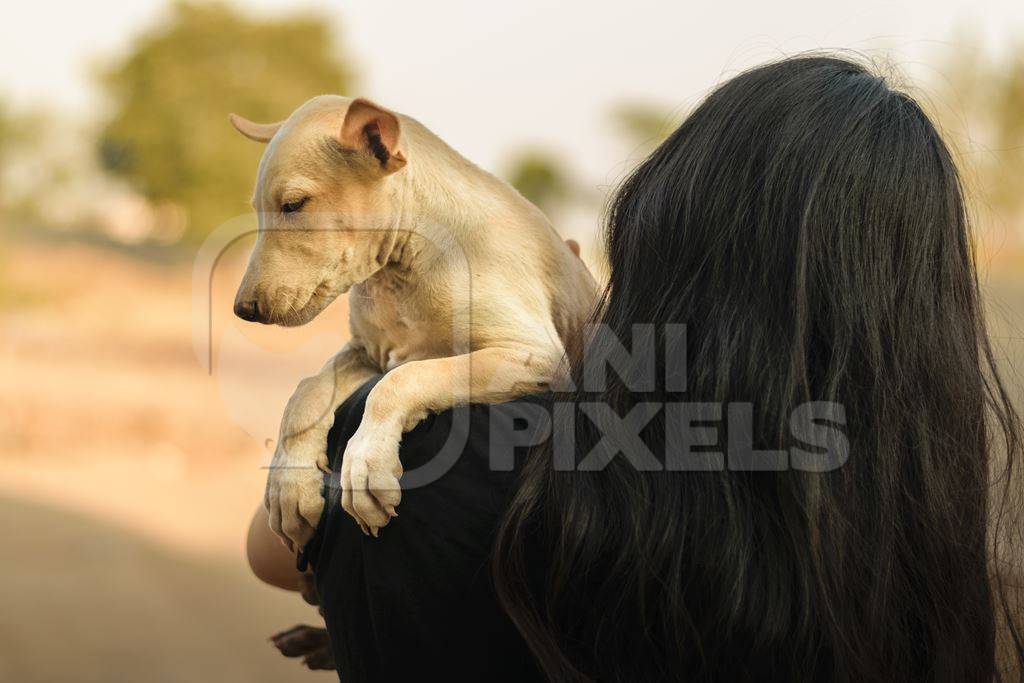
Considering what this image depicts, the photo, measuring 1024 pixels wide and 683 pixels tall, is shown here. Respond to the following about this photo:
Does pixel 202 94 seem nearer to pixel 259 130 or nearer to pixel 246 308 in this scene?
pixel 259 130

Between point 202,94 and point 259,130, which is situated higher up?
point 202,94

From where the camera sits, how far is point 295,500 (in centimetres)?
149

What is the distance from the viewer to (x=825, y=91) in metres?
1.39

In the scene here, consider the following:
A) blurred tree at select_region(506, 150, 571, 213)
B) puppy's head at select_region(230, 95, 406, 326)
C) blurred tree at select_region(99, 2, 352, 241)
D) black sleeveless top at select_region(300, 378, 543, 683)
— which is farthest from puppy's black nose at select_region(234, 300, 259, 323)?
blurred tree at select_region(506, 150, 571, 213)

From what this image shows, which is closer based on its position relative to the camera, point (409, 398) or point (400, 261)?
point (409, 398)

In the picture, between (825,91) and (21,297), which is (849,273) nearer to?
(825,91)

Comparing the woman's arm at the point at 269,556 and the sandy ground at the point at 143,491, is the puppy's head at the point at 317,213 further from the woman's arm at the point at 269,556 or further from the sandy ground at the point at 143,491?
the woman's arm at the point at 269,556

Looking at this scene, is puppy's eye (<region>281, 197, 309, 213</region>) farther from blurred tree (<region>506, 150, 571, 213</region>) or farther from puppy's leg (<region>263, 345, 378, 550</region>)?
blurred tree (<region>506, 150, 571, 213</region>)

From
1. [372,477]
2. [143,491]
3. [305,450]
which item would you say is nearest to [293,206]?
Result: [305,450]

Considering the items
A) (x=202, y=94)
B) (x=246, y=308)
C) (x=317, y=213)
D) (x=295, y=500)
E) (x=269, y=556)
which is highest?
(x=202, y=94)

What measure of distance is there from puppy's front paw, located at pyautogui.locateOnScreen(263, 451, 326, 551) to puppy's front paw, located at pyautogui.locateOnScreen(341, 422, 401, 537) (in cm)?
10

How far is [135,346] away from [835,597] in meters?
15.6

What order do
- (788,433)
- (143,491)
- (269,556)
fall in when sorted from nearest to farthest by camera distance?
(788,433)
(269,556)
(143,491)

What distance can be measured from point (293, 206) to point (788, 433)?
0.78 meters
